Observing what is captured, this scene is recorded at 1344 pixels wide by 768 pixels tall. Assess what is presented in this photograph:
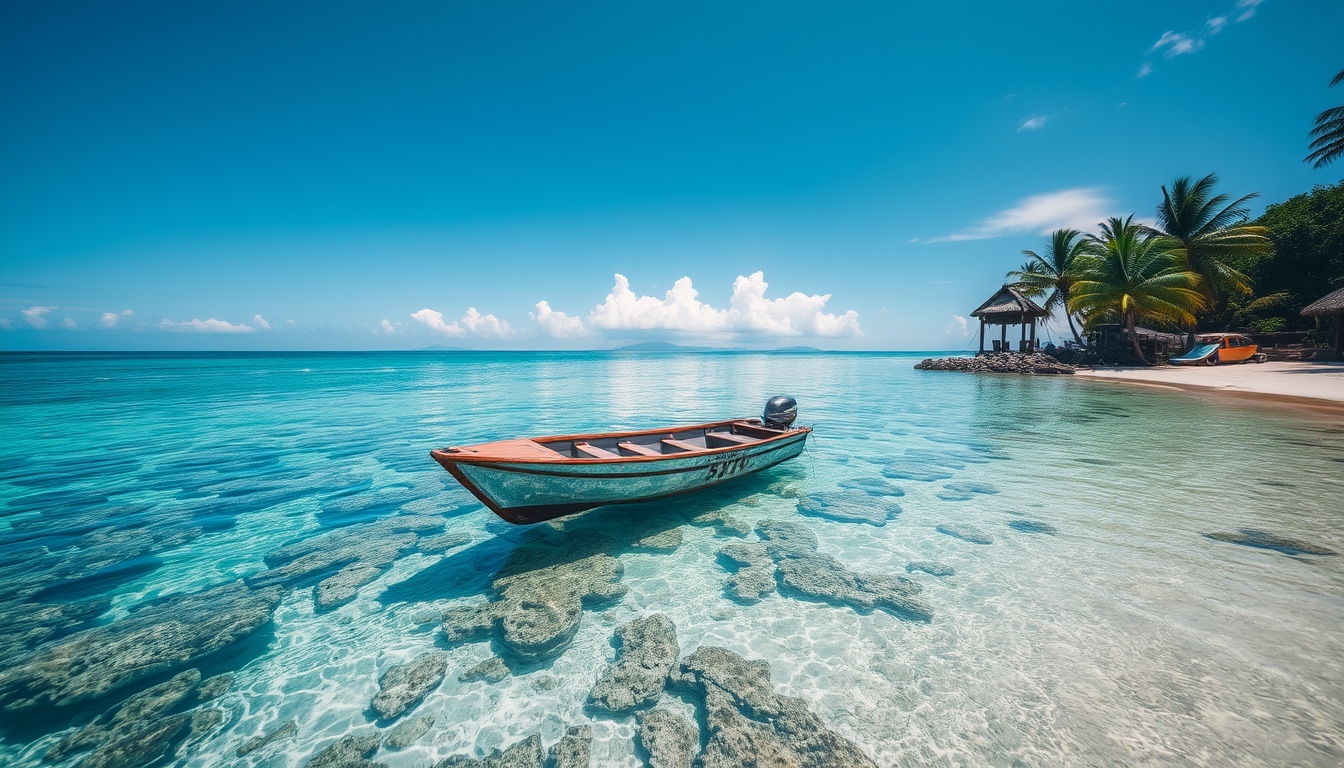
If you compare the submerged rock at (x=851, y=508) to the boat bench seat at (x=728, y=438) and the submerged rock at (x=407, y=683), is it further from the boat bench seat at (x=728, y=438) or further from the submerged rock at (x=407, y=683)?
the submerged rock at (x=407, y=683)

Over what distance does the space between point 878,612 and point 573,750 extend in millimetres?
3808

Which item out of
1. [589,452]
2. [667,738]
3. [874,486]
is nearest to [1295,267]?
[874,486]

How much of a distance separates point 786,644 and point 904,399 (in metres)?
24.4

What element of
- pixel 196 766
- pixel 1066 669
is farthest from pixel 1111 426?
pixel 196 766

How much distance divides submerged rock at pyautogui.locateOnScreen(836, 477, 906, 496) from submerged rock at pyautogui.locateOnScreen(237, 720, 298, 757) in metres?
9.73

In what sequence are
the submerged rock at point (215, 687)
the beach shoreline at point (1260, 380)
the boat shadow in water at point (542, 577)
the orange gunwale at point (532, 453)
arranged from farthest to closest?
the beach shoreline at point (1260, 380), the orange gunwale at point (532, 453), the boat shadow in water at point (542, 577), the submerged rock at point (215, 687)

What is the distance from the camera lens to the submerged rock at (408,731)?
12.4ft

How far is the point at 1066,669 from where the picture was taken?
436 centimetres

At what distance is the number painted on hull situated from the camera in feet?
27.5

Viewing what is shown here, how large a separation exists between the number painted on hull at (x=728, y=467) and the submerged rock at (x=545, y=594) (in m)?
2.30

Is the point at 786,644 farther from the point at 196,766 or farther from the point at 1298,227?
the point at 1298,227

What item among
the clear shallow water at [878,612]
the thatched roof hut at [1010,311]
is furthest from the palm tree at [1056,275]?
the clear shallow water at [878,612]

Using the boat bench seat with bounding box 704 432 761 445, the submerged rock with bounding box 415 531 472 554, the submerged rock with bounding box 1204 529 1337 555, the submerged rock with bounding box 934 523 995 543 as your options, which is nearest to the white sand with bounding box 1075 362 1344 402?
the submerged rock with bounding box 1204 529 1337 555

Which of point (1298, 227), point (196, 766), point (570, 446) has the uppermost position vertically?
point (1298, 227)
